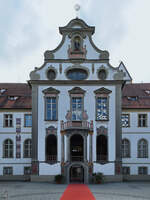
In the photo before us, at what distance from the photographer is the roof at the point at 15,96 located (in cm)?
3353

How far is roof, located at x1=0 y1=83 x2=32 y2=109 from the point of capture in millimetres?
33531

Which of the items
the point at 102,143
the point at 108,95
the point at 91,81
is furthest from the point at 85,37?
the point at 102,143

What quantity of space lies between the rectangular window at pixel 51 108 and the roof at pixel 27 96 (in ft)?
13.5

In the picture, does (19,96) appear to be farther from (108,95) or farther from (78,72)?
(108,95)

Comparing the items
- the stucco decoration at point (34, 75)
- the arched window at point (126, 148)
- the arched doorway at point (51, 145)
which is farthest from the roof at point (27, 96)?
the arched doorway at point (51, 145)

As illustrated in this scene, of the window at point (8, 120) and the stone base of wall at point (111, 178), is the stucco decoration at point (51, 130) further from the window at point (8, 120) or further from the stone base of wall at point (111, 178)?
the stone base of wall at point (111, 178)

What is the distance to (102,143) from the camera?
98.3 ft

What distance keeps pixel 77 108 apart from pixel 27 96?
8.41 m

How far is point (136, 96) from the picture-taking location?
3547 cm

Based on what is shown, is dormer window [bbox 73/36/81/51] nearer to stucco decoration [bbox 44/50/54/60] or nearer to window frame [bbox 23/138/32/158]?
stucco decoration [bbox 44/50/54/60]

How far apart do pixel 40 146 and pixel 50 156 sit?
4.89 feet

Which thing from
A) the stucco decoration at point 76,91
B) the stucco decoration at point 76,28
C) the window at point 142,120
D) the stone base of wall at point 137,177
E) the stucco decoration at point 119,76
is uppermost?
the stucco decoration at point 76,28

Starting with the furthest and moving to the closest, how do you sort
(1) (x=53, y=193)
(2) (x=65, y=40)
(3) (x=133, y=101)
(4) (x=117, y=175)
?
(3) (x=133, y=101), (2) (x=65, y=40), (4) (x=117, y=175), (1) (x=53, y=193)

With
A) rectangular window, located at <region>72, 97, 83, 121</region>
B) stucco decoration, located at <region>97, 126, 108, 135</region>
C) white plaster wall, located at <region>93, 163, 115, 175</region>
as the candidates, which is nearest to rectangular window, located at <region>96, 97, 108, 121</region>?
stucco decoration, located at <region>97, 126, 108, 135</region>
